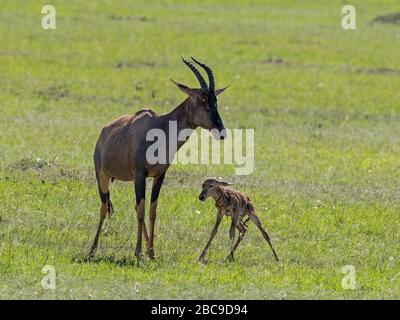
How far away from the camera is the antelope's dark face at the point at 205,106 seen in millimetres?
14445

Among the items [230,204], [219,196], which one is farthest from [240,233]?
[219,196]

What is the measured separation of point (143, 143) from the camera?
575 inches

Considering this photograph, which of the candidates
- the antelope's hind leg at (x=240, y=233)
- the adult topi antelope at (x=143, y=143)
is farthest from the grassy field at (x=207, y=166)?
the adult topi antelope at (x=143, y=143)

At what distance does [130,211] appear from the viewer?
16.8 metres

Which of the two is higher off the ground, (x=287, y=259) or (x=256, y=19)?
(x=256, y=19)

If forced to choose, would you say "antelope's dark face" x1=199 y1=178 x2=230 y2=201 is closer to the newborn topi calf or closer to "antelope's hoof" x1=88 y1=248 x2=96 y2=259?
the newborn topi calf

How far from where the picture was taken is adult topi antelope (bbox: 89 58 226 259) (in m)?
14.5

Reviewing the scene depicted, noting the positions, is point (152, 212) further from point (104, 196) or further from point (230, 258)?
point (230, 258)

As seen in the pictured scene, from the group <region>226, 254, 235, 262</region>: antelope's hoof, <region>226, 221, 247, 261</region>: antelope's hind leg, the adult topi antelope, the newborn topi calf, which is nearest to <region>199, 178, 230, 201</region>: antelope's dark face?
the newborn topi calf

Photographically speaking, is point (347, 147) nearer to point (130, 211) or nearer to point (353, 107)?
point (353, 107)

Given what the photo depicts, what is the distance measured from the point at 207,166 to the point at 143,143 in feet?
19.9

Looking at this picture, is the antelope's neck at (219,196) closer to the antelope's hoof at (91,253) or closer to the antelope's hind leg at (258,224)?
the antelope's hind leg at (258,224)

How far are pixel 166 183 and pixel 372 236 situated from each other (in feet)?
13.5
